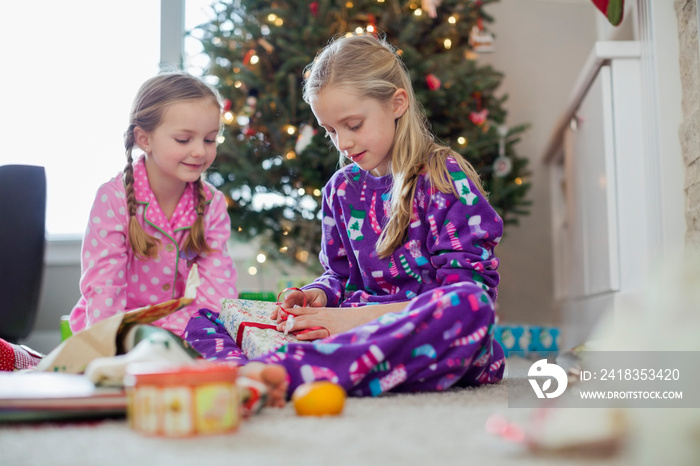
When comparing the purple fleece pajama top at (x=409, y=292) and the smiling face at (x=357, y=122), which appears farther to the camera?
the smiling face at (x=357, y=122)

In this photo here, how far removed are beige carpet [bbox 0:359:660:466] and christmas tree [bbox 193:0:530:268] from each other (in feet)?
5.52

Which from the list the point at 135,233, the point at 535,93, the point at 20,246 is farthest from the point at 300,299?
the point at 535,93

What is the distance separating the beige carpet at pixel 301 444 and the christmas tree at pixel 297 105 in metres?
1.68

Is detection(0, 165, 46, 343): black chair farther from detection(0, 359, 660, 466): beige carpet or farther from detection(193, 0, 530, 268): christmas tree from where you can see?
detection(0, 359, 660, 466): beige carpet

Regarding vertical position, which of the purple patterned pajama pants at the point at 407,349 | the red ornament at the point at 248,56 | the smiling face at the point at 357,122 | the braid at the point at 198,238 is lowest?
the purple patterned pajama pants at the point at 407,349

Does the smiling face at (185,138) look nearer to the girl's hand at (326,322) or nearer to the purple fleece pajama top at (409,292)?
the purple fleece pajama top at (409,292)

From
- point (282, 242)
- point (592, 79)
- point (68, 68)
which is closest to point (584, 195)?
point (592, 79)

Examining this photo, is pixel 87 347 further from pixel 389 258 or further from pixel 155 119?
pixel 155 119

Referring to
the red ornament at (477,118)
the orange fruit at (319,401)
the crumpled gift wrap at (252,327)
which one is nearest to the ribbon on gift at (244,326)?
the crumpled gift wrap at (252,327)

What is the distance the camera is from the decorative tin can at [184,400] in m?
0.72

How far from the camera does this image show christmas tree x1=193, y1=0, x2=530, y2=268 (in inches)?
97.7

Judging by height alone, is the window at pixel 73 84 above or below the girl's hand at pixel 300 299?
above

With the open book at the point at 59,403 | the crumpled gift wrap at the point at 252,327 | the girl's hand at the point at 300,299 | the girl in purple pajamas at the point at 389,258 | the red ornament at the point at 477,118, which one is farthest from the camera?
the red ornament at the point at 477,118

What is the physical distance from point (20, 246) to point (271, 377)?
4.32 feet
